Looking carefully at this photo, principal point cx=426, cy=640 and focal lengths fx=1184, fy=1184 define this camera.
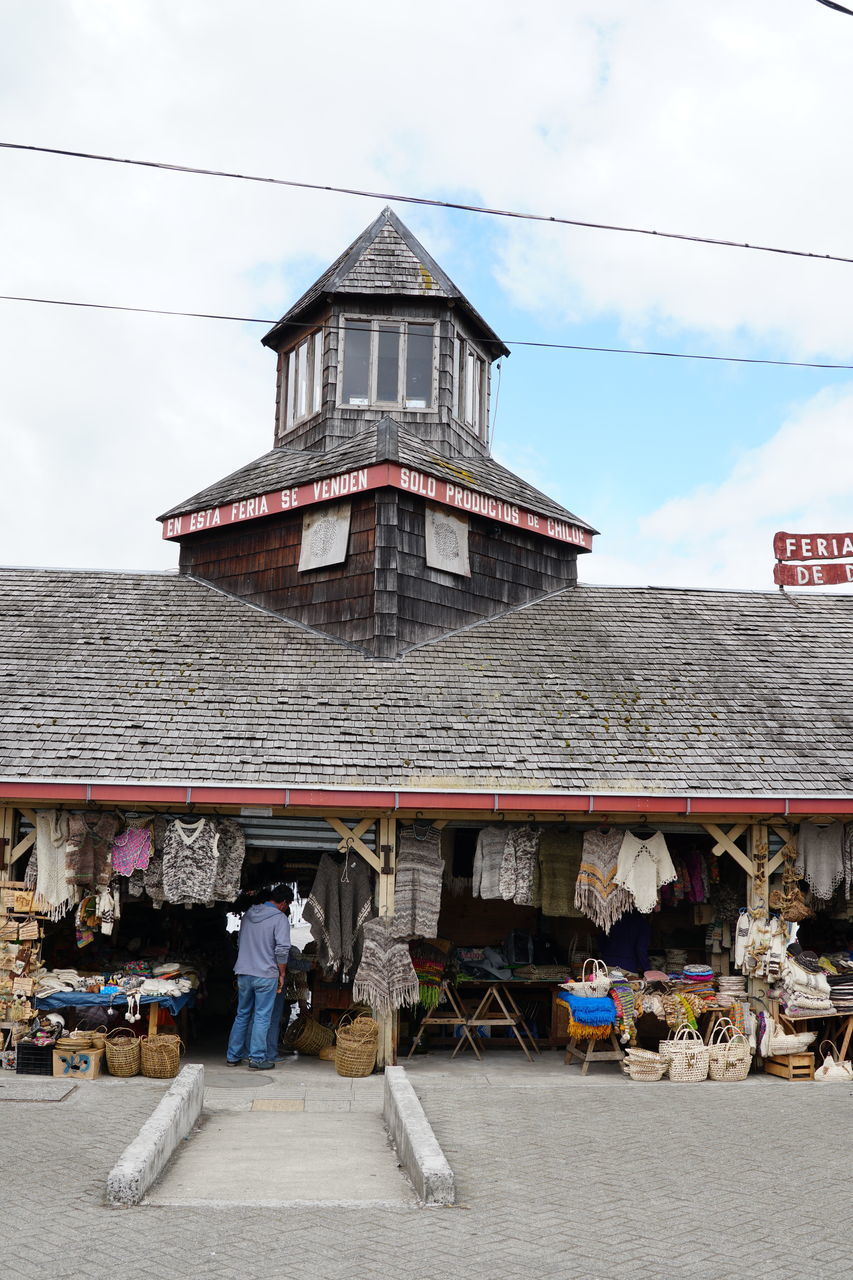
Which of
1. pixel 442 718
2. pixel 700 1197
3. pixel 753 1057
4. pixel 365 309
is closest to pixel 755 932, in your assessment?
pixel 753 1057

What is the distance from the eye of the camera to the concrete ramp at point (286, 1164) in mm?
7148

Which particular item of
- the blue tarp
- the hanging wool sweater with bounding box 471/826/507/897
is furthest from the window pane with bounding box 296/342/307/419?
the blue tarp

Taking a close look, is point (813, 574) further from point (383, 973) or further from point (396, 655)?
point (383, 973)

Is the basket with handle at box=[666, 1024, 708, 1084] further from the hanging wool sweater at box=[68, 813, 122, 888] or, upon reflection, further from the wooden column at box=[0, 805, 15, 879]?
the wooden column at box=[0, 805, 15, 879]

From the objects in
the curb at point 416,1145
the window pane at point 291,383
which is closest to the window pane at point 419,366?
the window pane at point 291,383

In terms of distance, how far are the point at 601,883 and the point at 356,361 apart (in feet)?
29.2

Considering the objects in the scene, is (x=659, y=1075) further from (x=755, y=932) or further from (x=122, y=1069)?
(x=122, y=1069)

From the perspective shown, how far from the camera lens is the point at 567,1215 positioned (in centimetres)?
684

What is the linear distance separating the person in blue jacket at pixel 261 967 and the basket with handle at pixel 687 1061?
12.7 ft

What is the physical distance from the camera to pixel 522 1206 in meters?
7.02

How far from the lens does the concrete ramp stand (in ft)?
23.5

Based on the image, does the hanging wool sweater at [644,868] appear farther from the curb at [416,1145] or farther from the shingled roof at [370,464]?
the shingled roof at [370,464]

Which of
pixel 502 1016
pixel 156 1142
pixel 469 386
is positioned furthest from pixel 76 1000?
pixel 469 386

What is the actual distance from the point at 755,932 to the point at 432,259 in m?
11.3
